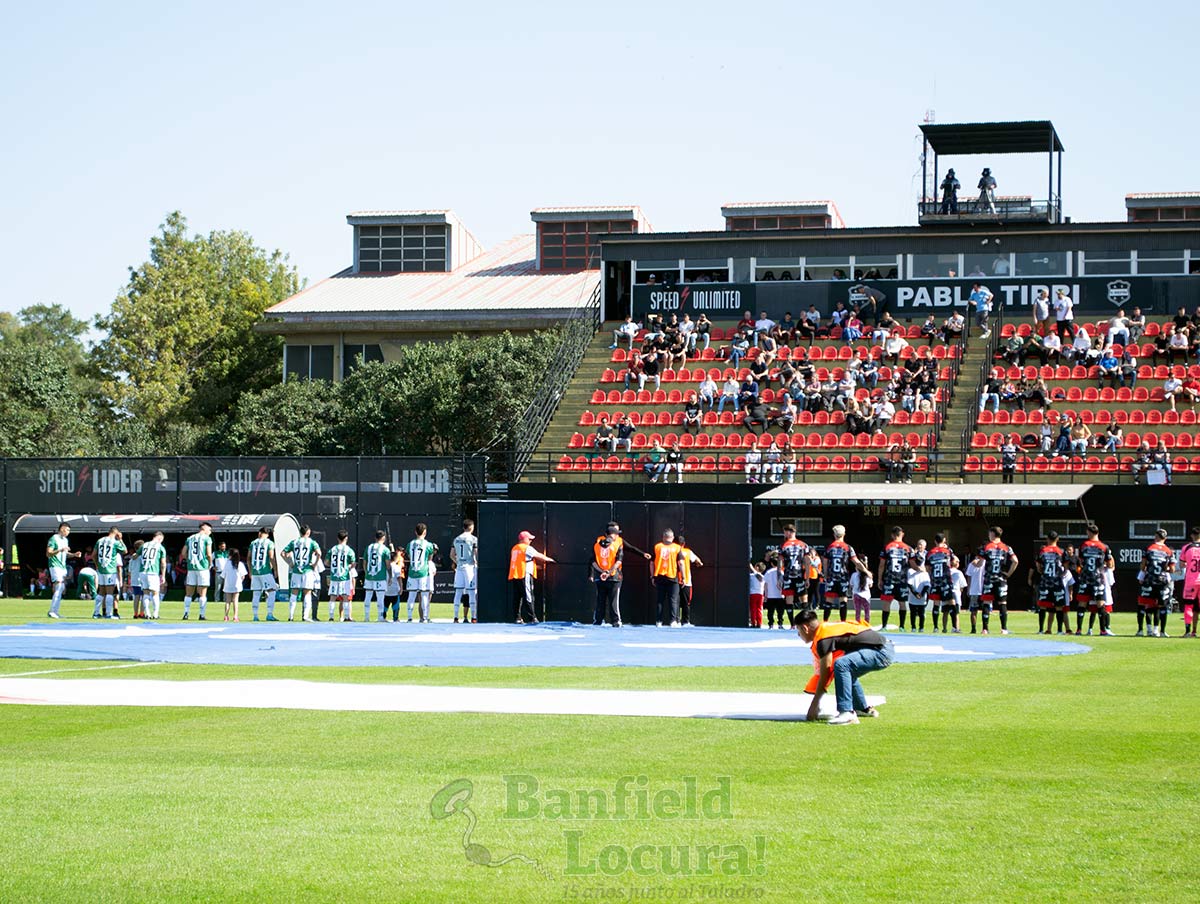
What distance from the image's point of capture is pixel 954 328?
46312mm


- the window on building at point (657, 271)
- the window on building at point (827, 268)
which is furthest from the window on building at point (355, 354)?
the window on building at point (827, 268)

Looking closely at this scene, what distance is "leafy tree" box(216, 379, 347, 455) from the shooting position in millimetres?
59938

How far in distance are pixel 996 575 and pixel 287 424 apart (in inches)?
1521

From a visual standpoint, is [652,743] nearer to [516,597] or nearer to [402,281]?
[516,597]

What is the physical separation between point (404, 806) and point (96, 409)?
235 ft

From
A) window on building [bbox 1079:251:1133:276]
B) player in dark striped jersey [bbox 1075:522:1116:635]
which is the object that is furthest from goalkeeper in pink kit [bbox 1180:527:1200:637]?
window on building [bbox 1079:251:1133:276]

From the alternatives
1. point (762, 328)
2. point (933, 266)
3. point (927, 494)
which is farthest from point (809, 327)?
point (927, 494)

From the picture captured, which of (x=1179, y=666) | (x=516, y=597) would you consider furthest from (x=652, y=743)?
(x=516, y=597)

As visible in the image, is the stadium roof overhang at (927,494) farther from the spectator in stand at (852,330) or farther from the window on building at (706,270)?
the window on building at (706,270)

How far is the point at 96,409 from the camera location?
76.8 metres

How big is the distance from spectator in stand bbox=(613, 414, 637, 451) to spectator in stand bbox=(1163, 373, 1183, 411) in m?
14.6

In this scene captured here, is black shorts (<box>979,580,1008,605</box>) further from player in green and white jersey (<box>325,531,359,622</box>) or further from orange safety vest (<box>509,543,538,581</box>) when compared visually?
player in green and white jersey (<box>325,531,359,622</box>)

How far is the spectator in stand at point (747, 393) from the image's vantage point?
146 ft

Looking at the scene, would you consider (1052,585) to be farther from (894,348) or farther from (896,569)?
(894,348)
